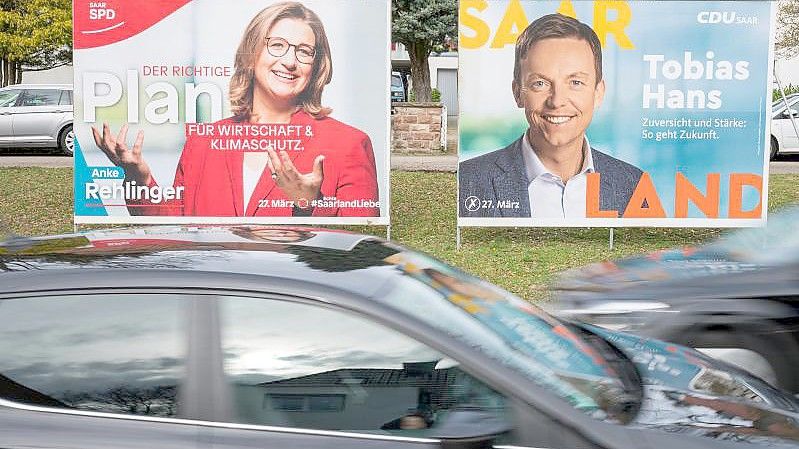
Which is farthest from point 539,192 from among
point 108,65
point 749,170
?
point 108,65

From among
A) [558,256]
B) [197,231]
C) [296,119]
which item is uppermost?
[296,119]

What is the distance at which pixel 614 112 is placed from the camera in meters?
12.6

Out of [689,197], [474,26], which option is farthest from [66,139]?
[689,197]

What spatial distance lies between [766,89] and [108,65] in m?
7.42

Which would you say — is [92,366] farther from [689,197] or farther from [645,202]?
[689,197]

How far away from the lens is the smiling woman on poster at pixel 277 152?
12.4m

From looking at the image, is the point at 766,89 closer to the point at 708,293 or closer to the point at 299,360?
the point at 708,293

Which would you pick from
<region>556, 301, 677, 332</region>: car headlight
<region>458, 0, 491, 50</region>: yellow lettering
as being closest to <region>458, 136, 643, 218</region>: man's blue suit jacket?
<region>458, 0, 491, 50</region>: yellow lettering

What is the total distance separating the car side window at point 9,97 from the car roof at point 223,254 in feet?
63.2

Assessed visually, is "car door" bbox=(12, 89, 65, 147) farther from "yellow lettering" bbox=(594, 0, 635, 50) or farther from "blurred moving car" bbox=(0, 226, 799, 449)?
"blurred moving car" bbox=(0, 226, 799, 449)

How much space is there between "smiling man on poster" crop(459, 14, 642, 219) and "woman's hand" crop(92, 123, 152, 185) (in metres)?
3.61

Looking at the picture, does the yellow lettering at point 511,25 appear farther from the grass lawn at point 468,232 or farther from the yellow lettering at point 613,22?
the grass lawn at point 468,232

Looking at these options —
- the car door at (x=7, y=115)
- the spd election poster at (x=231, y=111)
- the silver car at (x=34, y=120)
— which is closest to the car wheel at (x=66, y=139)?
the silver car at (x=34, y=120)

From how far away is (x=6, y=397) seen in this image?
11.6 ft
